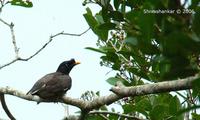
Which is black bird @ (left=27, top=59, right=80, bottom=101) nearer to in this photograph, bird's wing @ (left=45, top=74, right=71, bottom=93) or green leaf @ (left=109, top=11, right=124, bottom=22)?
bird's wing @ (left=45, top=74, right=71, bottom=93)

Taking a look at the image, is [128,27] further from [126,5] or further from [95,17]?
[95,17]

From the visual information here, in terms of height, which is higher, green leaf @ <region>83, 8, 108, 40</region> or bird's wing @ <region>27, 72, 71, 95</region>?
green leaf @ <region>83, 8, 108, 40</region>

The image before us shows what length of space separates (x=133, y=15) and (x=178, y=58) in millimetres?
443

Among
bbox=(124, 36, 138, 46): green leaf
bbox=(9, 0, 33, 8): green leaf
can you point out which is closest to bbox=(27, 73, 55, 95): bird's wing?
bbox=(9, 0, 33, 8): green leaf

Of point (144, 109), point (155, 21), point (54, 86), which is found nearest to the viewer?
point (155, 21)

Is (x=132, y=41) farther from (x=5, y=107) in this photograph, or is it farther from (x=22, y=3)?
(x=22, y=3)

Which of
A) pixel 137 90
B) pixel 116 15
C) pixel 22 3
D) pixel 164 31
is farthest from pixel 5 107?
pixel 164 31

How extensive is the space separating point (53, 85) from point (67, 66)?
4.69 feet

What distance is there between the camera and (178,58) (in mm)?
1357

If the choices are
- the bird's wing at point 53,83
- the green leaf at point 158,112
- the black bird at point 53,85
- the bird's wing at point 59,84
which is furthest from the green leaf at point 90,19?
the bird's wing at point 59,84

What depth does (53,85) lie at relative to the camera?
242 inches

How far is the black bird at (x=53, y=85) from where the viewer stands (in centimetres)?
548

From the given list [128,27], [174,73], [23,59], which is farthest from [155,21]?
[23,59]

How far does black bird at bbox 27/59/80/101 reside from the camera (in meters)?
5.48
